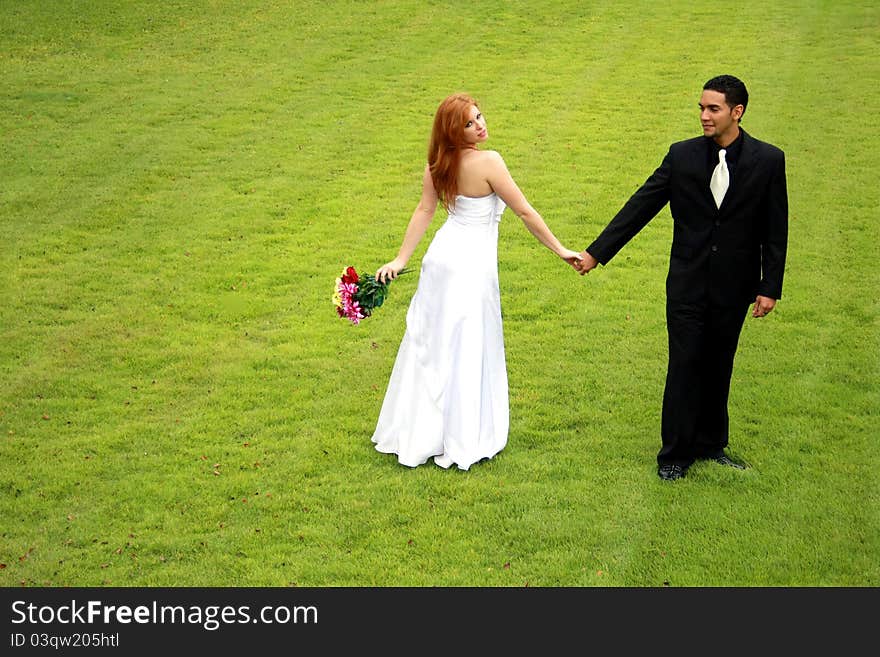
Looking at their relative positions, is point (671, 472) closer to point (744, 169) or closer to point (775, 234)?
point (775, 234)

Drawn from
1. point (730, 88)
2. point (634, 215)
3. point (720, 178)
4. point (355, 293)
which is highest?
point (730, 88)

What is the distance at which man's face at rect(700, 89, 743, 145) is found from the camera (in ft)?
23.5

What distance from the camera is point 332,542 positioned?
7.20m

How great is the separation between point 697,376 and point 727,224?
1.17 m

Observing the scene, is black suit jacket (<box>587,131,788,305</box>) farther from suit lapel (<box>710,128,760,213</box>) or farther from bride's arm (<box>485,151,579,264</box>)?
bride's arm (<box>485,151,579,264</box>)

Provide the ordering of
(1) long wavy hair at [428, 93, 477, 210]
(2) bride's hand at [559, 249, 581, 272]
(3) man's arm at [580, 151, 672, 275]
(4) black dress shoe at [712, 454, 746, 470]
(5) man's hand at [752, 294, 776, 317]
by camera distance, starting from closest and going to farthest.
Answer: (5) man's hand at [752, 294, 776, 317] → (1) long wavy hair at [428, 93, 477, 210] → (3) man's arm at [580, 151, 672, 275] → (4) black dress shoe at [712, 454, 746, 470] → (2) bride's hand at [559, 249, 581, 272]

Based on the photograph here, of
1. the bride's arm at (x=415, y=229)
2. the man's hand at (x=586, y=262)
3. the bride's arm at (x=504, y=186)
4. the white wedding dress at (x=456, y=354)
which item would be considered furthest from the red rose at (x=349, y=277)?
the man's hand at (x=586, y=262)

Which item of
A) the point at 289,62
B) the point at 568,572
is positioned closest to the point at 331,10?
the point at 289,62

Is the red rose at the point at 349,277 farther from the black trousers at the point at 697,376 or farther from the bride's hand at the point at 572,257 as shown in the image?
the black trousers at the point at 697,376

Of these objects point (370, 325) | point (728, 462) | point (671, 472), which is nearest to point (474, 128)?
point (671, 472)

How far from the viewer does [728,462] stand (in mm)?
8062

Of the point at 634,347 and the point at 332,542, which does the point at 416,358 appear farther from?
the point at 634,347

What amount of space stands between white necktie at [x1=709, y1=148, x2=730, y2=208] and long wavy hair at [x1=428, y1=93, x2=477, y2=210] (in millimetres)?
1825

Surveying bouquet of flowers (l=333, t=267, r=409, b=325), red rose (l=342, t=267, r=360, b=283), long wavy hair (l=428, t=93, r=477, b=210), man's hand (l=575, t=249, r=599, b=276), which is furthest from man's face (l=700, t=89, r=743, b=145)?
red rose (l=342, t=267, r=360, b=283)
